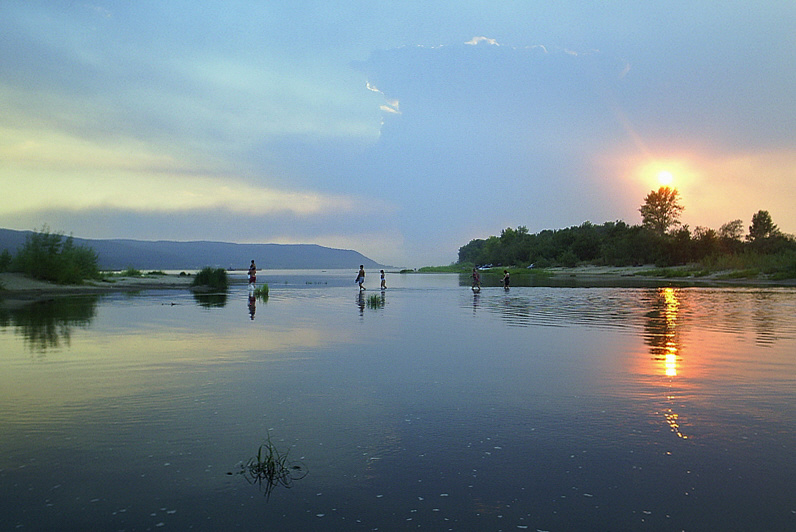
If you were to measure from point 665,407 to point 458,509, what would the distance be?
5.06m

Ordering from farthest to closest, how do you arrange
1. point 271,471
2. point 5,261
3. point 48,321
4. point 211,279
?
1. point 211,279
2. point 5,261
3. point 48,321
4. point 271,471

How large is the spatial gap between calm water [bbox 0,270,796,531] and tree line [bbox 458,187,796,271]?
60.5 m

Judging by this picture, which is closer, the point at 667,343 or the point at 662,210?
the point at 667,343

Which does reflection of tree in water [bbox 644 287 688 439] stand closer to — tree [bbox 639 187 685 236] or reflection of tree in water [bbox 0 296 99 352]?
reflection of tree in water [bbox 0 296 99 352]

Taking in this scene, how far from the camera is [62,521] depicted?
5414 mm

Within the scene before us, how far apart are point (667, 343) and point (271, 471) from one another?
13714 mm

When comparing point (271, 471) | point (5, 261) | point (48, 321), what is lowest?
point (271, 471)

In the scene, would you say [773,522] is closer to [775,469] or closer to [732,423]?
[775,469]

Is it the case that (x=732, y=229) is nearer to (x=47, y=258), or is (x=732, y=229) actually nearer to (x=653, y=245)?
(x=653, y=245)

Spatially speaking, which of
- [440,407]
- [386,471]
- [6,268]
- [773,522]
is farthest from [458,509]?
[6,268]

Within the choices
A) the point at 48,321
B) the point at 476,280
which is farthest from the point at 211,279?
the point at 48,321

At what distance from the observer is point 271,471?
254 inches

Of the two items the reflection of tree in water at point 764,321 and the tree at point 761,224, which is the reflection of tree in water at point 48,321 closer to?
→ the reflection of tree in water at point 764,321

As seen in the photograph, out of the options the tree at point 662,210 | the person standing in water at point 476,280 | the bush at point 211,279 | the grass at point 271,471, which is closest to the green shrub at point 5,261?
the bush at point 211,279
